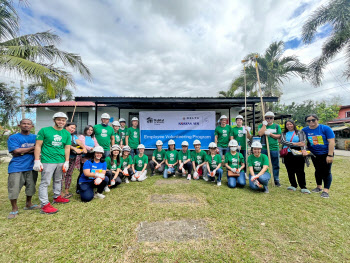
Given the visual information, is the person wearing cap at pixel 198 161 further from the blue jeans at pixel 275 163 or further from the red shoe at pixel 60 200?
the red shoe at pixel 60 200

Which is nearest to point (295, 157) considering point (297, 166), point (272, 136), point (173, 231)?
point (297, 166)

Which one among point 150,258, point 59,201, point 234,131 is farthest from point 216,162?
point 59,201

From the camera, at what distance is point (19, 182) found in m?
2.59

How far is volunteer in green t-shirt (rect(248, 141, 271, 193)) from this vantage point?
3600 mm

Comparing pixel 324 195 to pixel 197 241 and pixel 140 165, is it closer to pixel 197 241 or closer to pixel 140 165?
pixel 197 241

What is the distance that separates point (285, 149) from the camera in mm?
3740

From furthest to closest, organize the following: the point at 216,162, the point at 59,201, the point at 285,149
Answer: the point at 216,162, the point at 285,149, the point at 59,201

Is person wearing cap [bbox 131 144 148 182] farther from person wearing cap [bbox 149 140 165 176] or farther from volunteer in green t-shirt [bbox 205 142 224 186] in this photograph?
volunteer in green t-shirt [bbox 205 142 224 186]

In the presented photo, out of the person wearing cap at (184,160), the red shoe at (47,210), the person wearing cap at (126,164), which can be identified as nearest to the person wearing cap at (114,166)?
the person wearing cap at (126,164)

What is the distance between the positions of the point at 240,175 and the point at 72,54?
7.75 metres

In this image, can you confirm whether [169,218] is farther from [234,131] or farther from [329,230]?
[234,131]

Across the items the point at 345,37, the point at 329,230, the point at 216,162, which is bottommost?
the point at 329,230

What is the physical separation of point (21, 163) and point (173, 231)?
2.65m

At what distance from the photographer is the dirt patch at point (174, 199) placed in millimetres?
3160
